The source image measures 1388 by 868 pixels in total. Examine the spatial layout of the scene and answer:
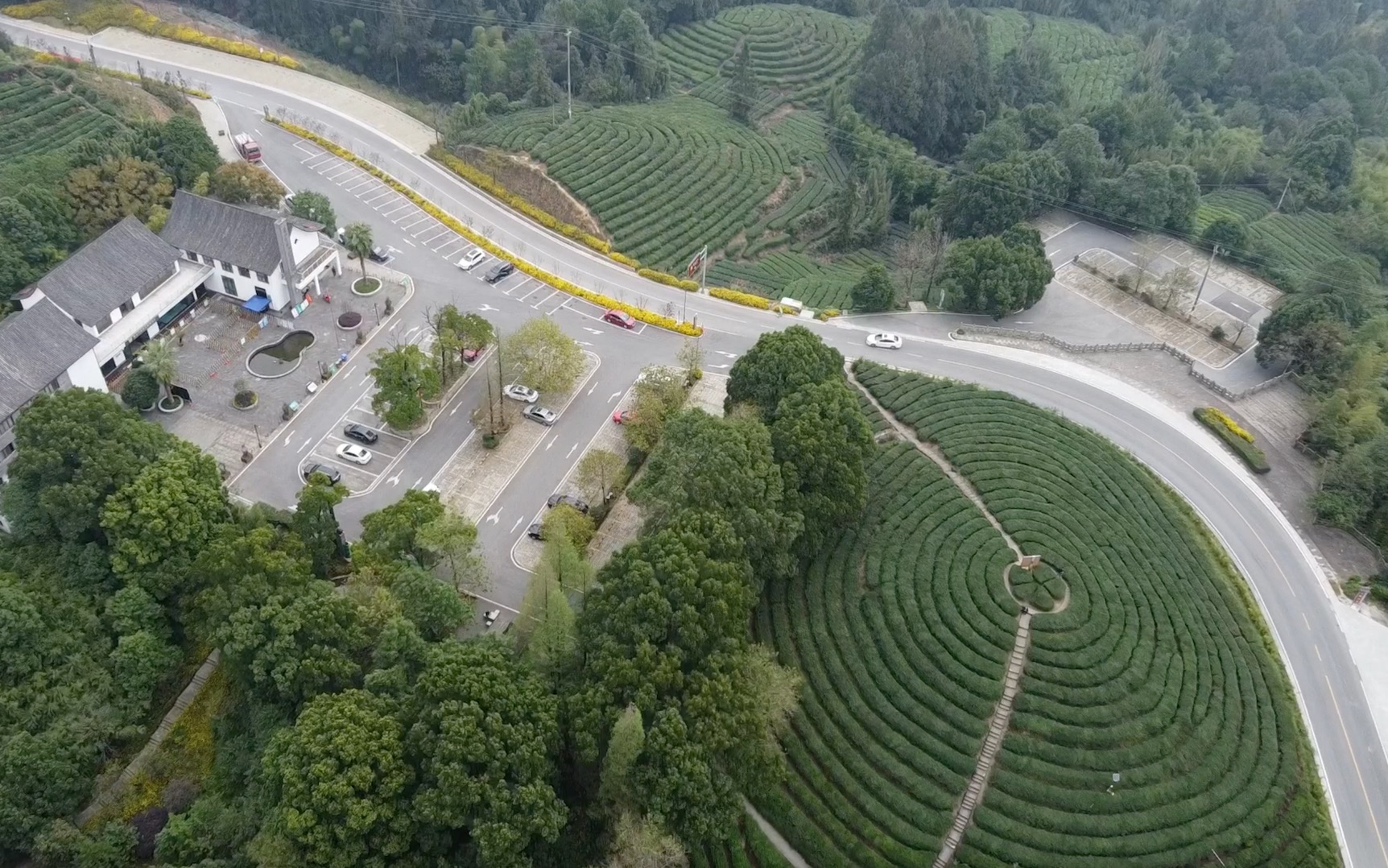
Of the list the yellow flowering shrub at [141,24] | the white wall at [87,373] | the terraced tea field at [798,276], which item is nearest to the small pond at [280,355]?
the white wall at [87,373]

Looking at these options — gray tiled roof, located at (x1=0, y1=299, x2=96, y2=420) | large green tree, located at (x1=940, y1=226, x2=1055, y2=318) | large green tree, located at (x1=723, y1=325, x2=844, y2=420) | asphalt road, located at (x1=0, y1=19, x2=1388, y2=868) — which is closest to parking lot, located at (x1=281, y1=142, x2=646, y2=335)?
asphalt road, located at (x1=0, y1=19, x2=1388, y2=868)

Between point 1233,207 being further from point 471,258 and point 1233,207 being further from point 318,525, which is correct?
point 318,525

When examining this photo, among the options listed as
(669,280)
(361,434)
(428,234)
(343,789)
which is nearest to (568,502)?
(361,434)

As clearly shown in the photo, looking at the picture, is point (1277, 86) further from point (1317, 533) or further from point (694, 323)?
point (694, 323)

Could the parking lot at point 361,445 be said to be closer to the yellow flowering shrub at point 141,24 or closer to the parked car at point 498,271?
the parked car at point 498,271

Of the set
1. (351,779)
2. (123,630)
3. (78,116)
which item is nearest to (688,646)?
(351,779)

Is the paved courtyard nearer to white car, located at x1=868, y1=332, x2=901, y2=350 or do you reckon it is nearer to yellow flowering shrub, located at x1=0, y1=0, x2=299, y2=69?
white car, located at x1=868, y1=332, x2=901, y2=350
